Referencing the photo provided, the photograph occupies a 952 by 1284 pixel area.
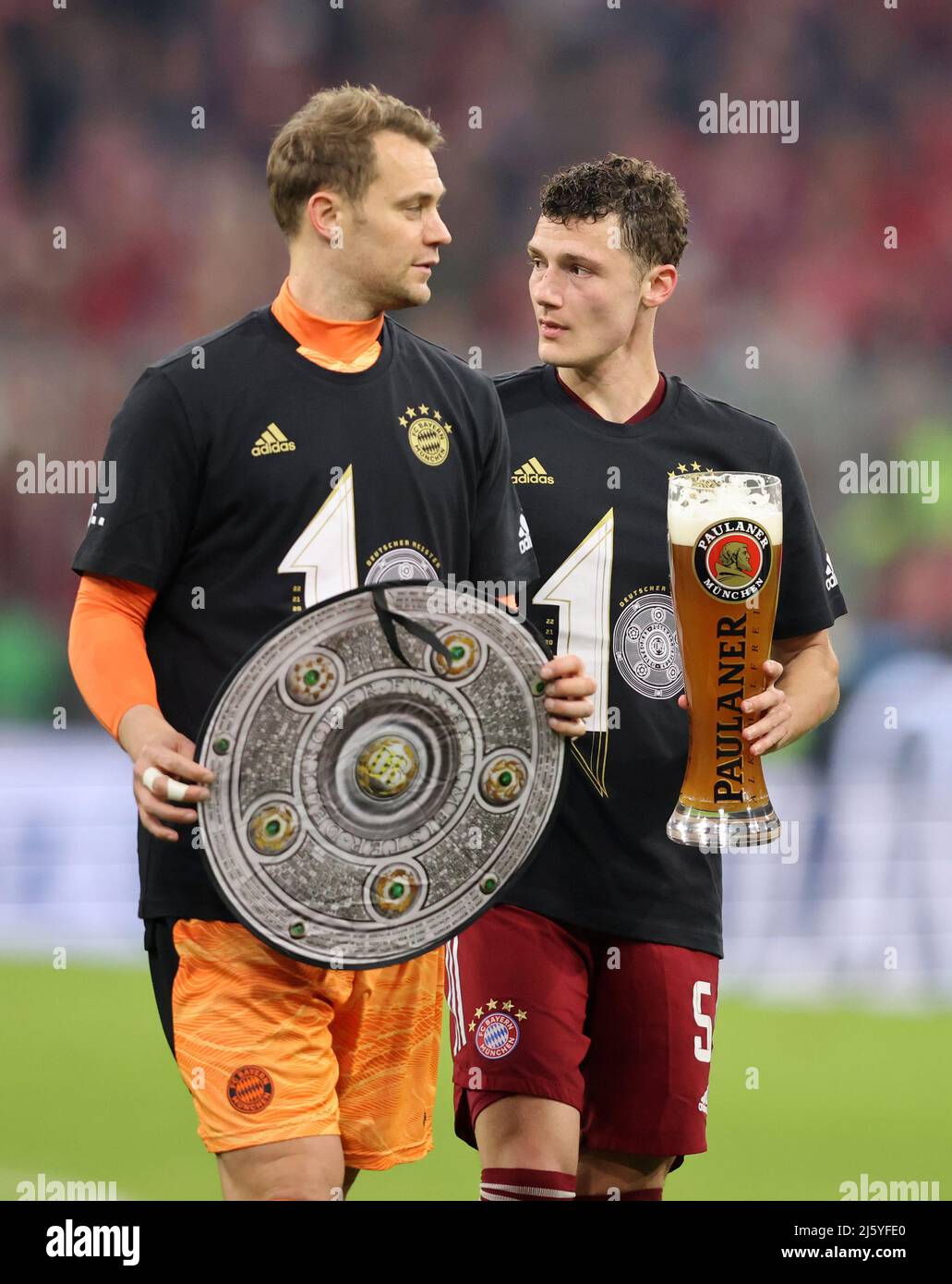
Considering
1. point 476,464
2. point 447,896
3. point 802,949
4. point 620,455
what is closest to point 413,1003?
point 447,896

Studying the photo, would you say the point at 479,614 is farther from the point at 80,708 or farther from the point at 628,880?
the point at 80,708

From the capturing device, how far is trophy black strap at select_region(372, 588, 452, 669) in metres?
2.55

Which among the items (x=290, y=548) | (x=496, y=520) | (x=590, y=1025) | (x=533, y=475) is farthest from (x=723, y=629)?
(x=590, y=1025)

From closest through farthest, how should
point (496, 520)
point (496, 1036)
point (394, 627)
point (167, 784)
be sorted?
point (167, 784), point (394, 627), point (496, 520), point (496, 1036)

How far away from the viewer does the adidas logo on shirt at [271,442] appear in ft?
8.99

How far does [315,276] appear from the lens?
289 cm

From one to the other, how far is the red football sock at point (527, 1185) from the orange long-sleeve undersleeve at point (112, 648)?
1.16 metres

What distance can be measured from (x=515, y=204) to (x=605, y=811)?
585cm

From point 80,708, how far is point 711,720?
5196mm

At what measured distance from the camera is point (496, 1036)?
3.36 metres

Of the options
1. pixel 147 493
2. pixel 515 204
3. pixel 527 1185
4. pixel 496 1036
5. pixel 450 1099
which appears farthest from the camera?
pixel 515 204

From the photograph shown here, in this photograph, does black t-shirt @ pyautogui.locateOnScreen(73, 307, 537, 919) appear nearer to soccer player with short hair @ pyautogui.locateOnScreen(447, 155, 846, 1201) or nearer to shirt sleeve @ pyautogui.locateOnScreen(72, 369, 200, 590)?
shirt sleeve @ pyautogui.locateOnScreen(72, 369, 200, 590)

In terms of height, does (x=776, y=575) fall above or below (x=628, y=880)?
above
